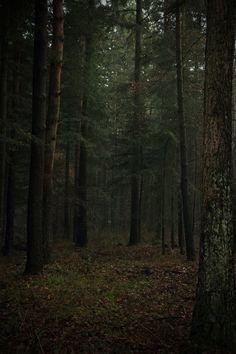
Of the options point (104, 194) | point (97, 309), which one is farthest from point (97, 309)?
point (104, 194)

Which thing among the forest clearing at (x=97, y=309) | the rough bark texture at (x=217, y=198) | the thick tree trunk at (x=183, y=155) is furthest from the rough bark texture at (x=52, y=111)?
the rough bark texture at (x=217, y=198)

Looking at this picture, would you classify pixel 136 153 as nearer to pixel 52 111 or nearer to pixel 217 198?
pixel 52 111

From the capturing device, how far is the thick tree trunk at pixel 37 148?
35.5 feet

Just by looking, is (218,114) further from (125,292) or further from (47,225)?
(47,225)

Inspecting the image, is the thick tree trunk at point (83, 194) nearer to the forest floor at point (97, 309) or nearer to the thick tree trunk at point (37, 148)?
the forest floor at point (97, 309)

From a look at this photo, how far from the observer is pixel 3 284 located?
9.98 m

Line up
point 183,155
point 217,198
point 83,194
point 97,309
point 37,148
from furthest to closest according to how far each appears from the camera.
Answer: point 83,194, point 183,155, point 37,148, point 97,309, point 217,198

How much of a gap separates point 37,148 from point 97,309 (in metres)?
5.32

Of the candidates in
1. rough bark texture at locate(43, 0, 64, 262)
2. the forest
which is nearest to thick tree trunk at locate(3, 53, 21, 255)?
the forest

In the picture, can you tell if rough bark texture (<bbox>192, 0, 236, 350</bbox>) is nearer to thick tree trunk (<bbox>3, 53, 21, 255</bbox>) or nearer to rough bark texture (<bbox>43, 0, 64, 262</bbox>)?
rough bark texture (<bbox>43, 0, 64, 262</bbox>)

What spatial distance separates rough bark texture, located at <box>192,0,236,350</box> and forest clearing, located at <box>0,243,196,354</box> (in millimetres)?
724

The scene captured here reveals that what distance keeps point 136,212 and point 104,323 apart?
13022mm

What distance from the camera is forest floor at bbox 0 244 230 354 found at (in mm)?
6449

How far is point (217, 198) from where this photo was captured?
607 cm
